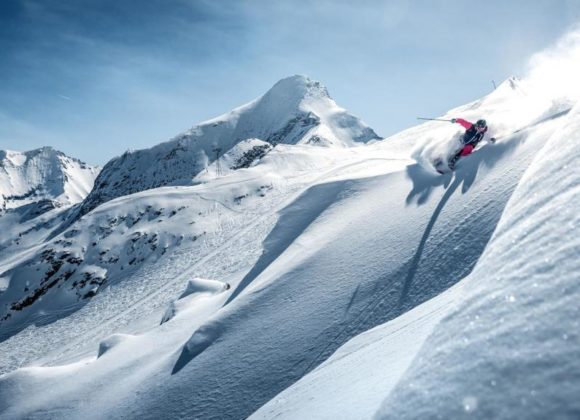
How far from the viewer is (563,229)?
2.05 m

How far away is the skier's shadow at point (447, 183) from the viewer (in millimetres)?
7198

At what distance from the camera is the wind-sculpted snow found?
1.44 metres

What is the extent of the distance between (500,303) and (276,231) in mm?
13639

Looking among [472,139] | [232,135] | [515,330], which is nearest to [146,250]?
[472,139]

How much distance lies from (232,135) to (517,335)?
141 m

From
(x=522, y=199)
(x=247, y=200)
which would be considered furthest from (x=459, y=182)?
(x=247, y=200)

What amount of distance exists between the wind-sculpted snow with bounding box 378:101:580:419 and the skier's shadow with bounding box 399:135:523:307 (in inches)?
181

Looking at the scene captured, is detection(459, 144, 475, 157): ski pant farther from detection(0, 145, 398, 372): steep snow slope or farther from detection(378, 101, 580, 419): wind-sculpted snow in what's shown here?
detection(378, 101, 580, 419): wind-sculpted snow

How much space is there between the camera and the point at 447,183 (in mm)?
9758

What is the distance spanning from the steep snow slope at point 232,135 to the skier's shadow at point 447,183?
317 ft

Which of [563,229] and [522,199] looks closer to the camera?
[563,229]

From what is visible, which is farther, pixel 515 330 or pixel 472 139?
pixel 472 139

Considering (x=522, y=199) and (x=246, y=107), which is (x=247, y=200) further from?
(x=246, y=107)

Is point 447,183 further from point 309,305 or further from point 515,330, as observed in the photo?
point 515,330
